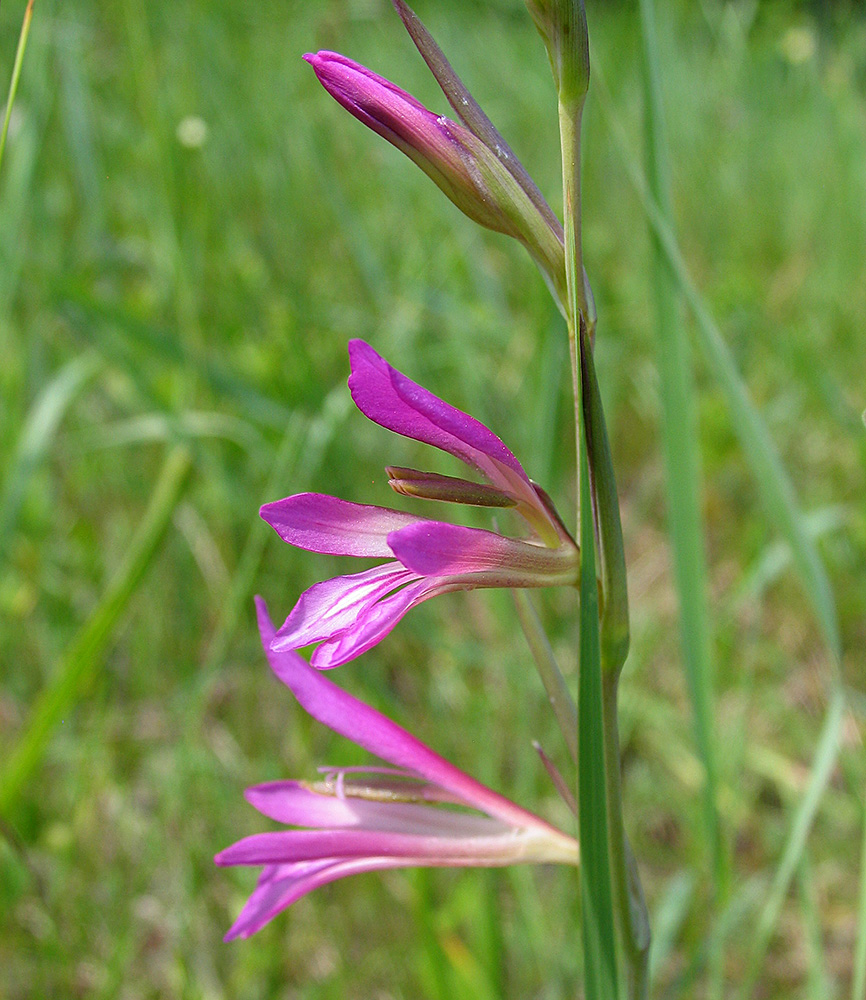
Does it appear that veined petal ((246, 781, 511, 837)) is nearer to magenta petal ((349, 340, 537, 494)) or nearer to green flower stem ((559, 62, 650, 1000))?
green flower stem ((559, 62, 650, 1000))

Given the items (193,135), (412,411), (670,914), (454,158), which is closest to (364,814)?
(412,411)

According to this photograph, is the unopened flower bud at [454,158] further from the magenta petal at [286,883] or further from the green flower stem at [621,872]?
the magenta petal at [286,883]

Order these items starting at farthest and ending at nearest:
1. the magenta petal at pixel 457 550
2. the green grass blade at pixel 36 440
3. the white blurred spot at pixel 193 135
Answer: the white blurred spot at pixel 193 135
the green grass blade at pixel 36 440
the magenta petal at pixel 457 550

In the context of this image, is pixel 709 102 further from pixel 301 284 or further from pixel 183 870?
pixel 183 870

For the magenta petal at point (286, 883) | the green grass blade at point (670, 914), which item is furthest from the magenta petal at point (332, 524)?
the green grass blade at point (670, 914)

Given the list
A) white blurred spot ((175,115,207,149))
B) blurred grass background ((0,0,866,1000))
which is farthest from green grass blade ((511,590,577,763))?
white blurred spot ((175,115,207,149))

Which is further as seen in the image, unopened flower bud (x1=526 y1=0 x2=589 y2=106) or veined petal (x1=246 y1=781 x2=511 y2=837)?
veined petal (x1=246 y1=781 x2=511 y2=837)

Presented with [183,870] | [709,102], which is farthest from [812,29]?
[183,870]

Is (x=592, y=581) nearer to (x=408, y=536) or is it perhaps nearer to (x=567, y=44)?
(x=408, y=536)
